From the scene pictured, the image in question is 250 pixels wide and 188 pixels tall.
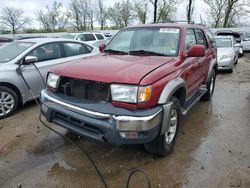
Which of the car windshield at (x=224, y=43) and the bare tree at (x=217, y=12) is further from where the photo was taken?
the bare tree at (x=217, y=12)

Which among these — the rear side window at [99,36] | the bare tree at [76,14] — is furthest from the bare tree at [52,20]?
the rear side window at [99,36]

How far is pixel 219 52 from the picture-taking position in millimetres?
9695

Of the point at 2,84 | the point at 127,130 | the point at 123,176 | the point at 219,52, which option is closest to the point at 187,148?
the point at 123,176

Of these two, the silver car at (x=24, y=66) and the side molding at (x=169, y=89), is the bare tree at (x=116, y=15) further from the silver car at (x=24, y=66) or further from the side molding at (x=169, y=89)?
the side molding at (x=169, y=89)

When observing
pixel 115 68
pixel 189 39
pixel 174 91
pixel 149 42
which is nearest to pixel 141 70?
pixel 115 68

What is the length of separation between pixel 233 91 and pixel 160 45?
402 cm

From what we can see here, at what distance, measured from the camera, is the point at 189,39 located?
14.2 ft

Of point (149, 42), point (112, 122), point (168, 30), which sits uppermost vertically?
point (168, 30)

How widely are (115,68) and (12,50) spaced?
337cm

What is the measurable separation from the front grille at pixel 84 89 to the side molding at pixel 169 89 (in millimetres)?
644

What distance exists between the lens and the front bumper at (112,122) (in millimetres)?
2717

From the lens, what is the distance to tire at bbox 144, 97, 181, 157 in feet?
10.6

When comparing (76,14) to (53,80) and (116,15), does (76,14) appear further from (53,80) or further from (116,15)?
(53,80)

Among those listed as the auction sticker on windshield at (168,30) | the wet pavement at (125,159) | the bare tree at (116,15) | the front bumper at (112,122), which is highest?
the bare tree at (116,15)
